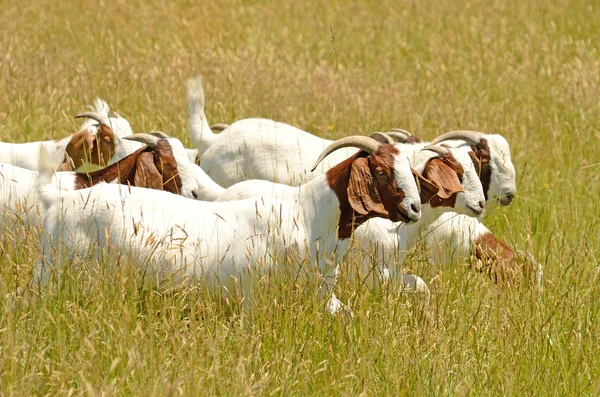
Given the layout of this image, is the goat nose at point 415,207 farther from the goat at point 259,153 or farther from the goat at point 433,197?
the goat at point 259,153

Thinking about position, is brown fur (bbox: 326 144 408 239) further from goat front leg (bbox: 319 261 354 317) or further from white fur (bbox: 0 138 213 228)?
white fur (bbox: 0 138 213 228)

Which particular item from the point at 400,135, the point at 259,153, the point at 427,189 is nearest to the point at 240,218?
the point at 427,189

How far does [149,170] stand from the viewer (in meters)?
7.38

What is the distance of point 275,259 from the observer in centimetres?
541

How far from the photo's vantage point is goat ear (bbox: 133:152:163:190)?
24.1 ft

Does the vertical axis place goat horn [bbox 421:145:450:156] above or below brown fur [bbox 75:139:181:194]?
above

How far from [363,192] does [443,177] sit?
42.1 inches

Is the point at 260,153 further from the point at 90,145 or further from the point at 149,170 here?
the point at 90,145

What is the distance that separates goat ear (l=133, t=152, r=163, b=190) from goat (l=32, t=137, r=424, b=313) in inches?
47.7

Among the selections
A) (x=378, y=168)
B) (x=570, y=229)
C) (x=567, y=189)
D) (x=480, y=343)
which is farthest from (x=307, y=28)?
(x=480, y=343)

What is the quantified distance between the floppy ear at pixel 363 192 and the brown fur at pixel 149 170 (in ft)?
5.46

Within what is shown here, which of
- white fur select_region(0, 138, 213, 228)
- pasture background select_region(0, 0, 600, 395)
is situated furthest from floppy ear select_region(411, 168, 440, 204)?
white fur select_region(0, 138, 213, 228)

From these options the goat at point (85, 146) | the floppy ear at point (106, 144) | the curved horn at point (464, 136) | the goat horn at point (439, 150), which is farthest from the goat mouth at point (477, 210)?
the floppy ear at point (106, 144)

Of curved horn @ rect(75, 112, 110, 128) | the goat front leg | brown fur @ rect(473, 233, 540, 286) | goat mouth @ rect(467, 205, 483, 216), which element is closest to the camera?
the goat front leg
